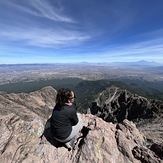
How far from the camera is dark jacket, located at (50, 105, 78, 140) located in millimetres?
13361

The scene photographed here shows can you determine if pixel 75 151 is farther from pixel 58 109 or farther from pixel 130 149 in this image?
pixel 130 149

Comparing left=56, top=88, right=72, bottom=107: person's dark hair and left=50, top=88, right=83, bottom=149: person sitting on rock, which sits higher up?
left=56, top=88, right=72, bottom=107: person's dark hair

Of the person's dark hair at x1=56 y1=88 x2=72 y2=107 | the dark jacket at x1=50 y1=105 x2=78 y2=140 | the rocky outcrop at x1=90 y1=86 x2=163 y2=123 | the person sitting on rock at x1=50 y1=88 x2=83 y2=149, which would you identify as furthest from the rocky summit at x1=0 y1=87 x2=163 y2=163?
the rocky outcrop at x1=90 y1=86 x2=163 y2=123

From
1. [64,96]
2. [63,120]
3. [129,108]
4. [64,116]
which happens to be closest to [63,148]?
[63,120]

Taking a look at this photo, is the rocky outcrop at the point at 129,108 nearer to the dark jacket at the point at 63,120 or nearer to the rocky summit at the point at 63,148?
the rocky summit at the point at 63,148

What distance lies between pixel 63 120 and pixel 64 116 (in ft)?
1.05

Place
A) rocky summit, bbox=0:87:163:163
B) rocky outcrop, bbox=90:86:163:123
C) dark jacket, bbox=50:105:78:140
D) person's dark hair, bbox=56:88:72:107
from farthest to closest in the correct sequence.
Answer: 1. rocky outcrop, bbox=90:86:163:123
2. rocky summit, bbox=0:87:163:163
3. dark jacket, bbox=50:105:78:140
4. person's dark hair, bbox=56:88:72:107

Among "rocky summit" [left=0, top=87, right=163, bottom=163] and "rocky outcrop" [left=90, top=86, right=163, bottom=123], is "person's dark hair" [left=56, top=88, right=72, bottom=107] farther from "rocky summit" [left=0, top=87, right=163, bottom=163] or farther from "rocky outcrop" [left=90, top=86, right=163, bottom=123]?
"rocky outcrop" [left=90, top=86, right=163, bottom=123]

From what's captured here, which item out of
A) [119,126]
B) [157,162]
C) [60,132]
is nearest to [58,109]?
[60,132]

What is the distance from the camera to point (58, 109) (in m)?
13.4

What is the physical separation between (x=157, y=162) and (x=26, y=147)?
416 inches

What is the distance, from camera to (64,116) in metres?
13.4

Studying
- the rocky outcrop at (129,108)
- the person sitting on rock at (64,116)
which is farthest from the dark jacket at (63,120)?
the rocky outcrop at (129,108)

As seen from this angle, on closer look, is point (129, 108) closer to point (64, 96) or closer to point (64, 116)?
point (64, 116)
